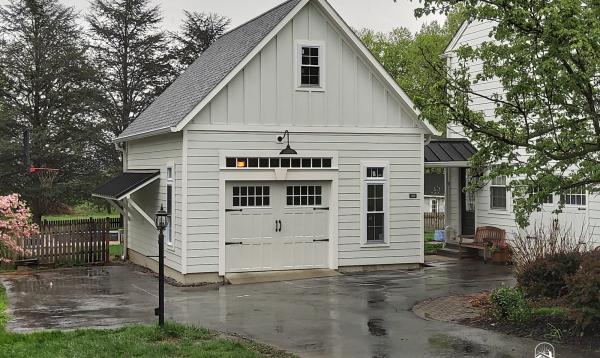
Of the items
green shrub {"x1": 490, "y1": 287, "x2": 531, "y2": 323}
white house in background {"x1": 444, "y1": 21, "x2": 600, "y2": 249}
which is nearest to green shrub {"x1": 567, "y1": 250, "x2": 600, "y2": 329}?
green shrub {"x1": 490, "y1": 287, "x2": 531, "y2": 323}

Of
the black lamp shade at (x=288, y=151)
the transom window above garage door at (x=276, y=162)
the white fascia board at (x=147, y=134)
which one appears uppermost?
the white fascia board at (x=147, y=134)

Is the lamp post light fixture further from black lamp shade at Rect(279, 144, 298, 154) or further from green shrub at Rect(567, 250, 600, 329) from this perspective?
green shrub at Rect(567, 250, 600, 329)

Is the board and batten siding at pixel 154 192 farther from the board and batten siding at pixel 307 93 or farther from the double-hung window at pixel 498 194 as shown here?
the double-hung window at pixel 498 194

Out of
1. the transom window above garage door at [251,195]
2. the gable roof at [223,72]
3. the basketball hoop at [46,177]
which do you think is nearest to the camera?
the gable roof at [223,72]

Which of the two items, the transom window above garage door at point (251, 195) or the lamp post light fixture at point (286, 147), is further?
the transom window above garage door at point (251, 195)

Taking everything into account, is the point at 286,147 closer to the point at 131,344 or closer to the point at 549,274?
the point at 549,274

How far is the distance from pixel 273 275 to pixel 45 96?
22741 millimetres

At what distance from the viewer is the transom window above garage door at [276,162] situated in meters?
17.2

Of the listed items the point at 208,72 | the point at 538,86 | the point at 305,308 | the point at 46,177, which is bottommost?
the point at 305,308

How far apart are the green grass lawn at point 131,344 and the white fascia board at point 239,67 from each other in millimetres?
6480

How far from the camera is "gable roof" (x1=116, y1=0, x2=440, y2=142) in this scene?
16.7 metres

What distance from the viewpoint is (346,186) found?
18.2m

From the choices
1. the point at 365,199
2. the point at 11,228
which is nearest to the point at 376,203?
the point at 365,199

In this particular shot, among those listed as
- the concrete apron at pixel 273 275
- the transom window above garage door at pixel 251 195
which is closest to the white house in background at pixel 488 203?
the concrete apron at pixel 273 275
